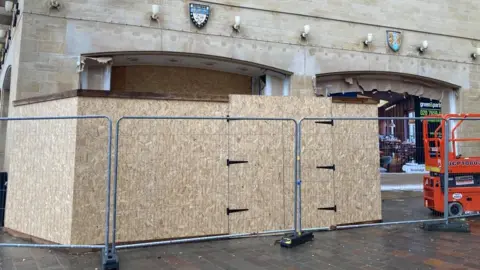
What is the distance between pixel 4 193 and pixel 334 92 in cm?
979

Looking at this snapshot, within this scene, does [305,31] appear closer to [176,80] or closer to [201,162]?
[176,80]

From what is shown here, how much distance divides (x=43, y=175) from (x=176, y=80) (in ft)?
20.0

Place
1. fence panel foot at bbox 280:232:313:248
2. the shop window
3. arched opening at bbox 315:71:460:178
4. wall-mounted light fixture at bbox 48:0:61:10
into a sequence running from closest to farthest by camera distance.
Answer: fence panel foot at bbox 280:232:313:248
wall-mounted light fixture at bbox 48:0:61:10
the shop window
arched opening at bbox 315:71:460:178

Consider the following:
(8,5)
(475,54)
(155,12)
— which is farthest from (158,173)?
(475,54)

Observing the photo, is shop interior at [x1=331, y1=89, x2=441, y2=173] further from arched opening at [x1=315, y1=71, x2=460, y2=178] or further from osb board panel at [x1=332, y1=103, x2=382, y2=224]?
osb board panel at [x1=332, y1=103, x2=382, y2=224]

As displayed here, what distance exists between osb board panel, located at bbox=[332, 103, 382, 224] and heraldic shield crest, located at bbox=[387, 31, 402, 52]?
20.3ft

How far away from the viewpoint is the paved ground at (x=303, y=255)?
5.06 m

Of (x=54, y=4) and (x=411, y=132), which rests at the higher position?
(x=54, y=4)

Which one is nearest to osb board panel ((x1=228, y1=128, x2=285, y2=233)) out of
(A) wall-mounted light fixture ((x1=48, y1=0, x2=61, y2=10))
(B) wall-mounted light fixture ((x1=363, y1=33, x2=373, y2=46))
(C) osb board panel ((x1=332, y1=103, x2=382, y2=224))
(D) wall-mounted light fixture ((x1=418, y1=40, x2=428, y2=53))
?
(C) osb board panel ((x1=332, y1=103, x2=382, y2=224))

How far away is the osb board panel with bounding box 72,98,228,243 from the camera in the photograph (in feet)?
19.0

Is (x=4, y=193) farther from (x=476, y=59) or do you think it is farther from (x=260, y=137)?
(x=476, y=59)

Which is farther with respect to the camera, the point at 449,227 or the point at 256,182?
the point at 449,227

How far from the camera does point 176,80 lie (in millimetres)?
11609

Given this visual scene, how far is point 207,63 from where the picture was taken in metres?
→ 11.2
